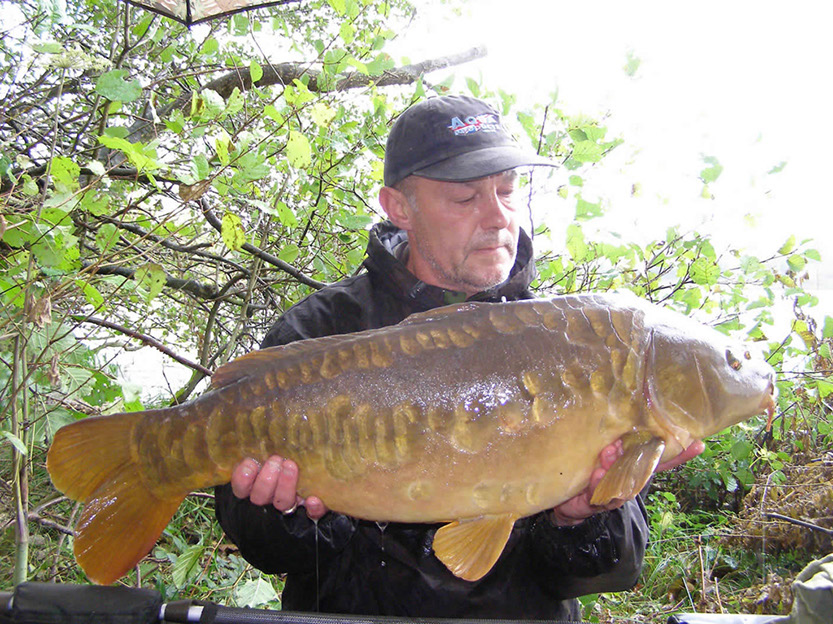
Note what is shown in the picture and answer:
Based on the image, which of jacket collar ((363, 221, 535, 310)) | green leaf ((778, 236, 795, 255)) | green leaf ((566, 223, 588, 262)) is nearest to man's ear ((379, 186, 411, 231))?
jacket collar ((363, 221, 535, 310))

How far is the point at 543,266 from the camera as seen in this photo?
268 centimetres

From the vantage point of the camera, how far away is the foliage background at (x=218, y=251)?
172 cm

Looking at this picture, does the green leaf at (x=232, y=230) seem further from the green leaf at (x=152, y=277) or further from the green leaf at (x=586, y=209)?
the green leaf at (x=586, y=209)

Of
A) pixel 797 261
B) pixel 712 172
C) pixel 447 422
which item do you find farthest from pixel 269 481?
pixel 797 261

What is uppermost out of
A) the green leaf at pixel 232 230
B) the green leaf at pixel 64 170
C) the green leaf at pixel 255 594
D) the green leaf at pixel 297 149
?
the green leaf at pixel 64 170

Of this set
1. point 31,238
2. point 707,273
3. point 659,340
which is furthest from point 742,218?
point 31,238

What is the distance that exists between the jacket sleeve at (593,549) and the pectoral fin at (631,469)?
0.24 metres

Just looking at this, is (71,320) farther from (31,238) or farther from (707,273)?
(707,273)

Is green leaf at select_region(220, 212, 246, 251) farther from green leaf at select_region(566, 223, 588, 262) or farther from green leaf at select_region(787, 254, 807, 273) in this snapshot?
green leaf at select_region(787, 254, 807, 273)

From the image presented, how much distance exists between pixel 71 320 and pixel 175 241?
0.64m

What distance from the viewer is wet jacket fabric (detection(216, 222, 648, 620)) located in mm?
1396

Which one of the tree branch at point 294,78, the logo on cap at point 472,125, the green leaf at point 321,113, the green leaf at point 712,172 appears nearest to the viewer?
the logo on cap at point 472,125

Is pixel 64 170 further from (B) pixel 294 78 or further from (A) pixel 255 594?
(B) pixel 294 78

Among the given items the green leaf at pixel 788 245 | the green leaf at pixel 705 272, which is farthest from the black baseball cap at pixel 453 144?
the green leaf at pixel 788 245
